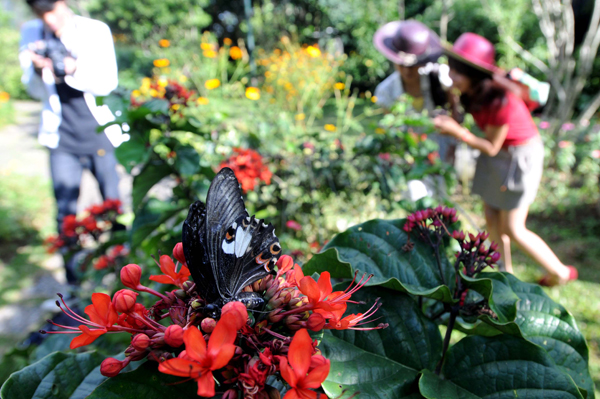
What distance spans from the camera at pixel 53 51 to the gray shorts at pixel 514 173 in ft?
9.31

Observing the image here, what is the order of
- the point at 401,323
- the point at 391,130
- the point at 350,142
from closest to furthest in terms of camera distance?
the point at 401,323, the point at 391,130, the point at 350,142

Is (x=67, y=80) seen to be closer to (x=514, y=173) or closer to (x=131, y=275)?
(x=131, y=275)

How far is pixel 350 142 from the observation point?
3.44 metres

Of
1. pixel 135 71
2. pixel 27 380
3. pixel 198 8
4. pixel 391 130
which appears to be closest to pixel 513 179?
pixel 391 130

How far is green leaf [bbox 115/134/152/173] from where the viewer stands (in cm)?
137

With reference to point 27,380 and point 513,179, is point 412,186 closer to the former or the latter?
point 513,179

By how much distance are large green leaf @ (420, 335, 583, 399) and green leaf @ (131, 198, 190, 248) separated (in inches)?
45.7

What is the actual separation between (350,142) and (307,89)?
215cm

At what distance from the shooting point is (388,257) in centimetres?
87

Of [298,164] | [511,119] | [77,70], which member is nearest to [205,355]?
[298,164]

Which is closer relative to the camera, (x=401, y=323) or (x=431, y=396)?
(x=431, y=396)

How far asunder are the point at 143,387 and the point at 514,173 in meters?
2.60

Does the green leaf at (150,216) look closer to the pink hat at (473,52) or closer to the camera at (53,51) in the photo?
the camera at (53,51)

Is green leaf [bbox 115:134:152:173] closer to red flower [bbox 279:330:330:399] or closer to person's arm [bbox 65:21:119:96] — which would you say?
red flower [bbox 279:330:330:399]
